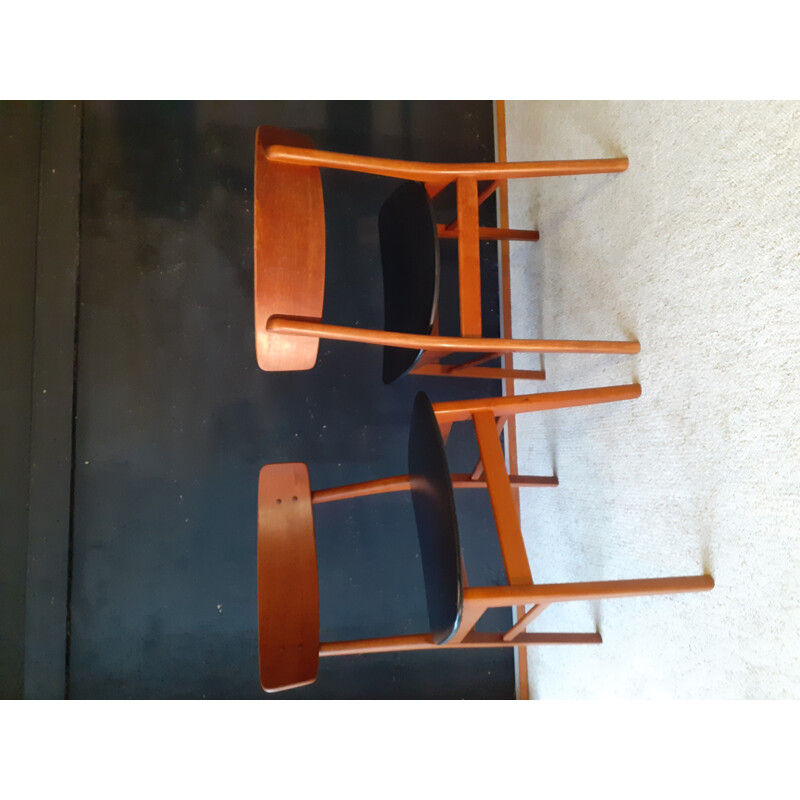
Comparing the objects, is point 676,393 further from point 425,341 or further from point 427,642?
point 427,642

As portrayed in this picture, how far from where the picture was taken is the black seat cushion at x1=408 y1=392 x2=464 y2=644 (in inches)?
39.5

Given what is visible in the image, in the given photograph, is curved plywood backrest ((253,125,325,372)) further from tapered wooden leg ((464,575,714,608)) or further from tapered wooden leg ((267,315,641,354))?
tapered wooden leg ((464,575,714,608))

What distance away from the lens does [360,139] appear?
2.01 metres

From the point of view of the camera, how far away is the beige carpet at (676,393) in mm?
1009

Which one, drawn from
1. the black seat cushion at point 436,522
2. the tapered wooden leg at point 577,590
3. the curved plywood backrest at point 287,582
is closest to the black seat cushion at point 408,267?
the black seat cushion at point 436,522

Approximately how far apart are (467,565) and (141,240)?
135 centimetres

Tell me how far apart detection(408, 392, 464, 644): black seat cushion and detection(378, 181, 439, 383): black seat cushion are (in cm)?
23

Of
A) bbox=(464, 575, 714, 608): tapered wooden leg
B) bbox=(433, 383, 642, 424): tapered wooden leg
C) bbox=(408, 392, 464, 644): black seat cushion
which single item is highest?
bbox=(433, 383, 642, 424): tapered wooden leg

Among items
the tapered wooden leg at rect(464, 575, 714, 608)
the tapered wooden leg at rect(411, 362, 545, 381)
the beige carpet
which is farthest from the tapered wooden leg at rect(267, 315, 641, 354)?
the tapered wooden leg at rect(464, 575, 714, 608)

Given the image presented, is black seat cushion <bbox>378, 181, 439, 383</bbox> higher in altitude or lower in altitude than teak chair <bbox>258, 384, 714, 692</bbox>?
higher

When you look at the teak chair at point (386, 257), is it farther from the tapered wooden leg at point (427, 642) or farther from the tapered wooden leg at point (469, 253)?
the tapered wooden leg at point (427, 642)

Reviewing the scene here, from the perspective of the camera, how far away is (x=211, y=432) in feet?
6.03
